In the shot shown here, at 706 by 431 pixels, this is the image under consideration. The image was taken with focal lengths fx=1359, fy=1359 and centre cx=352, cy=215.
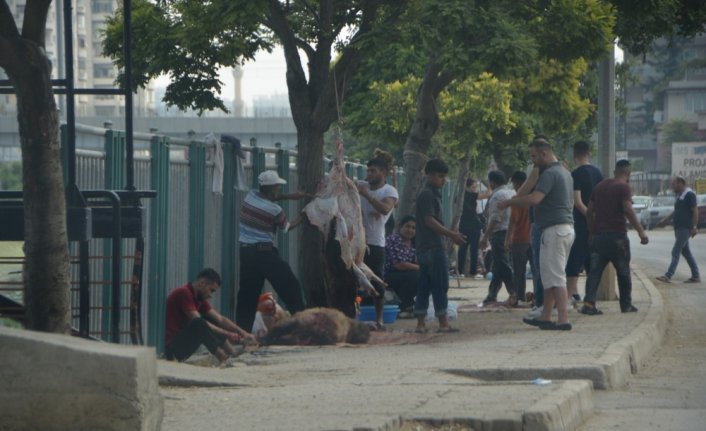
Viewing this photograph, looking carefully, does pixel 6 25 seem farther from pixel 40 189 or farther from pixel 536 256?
pixel 536 256

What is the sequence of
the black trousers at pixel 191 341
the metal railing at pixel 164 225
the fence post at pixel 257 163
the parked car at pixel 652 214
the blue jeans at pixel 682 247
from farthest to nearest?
the parked car at pixel 652 214 < the blue jeans at pixel 682 247 < the fence post at pixel 257 163 < the black trousers at pixel 191 341 < the metal railing at pixel 164 225

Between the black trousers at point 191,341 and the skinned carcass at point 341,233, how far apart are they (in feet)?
8.60

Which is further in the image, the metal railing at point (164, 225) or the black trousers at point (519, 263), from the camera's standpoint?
the black trousers at point (519, 263)

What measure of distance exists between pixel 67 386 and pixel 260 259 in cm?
746

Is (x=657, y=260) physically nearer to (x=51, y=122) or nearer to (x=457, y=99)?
(x=457, y=99)

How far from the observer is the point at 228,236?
14305 millimetres

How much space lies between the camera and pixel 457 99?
30578 millimetres

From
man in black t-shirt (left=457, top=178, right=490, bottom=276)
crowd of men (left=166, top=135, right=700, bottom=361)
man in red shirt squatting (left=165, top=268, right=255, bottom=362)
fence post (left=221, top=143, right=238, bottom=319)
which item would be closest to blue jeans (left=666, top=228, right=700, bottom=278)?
man in black t-shirt (left=457, top=178, right=490, bottom=276)

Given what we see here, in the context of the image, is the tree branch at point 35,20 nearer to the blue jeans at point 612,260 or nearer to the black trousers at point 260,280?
the black trousers at point 260,280

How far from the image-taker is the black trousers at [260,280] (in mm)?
13383

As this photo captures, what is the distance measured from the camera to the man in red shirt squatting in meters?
11.1

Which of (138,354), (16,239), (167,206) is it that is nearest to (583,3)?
(167,206)

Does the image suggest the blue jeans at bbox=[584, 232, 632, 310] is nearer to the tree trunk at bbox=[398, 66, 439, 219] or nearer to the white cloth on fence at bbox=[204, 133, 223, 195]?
the white cloth on fence at bbox=[204, 133, 223, 195]

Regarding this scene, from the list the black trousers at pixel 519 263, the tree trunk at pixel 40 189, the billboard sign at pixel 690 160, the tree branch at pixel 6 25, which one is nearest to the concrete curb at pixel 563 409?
the tree trunk at pixel 40 189
